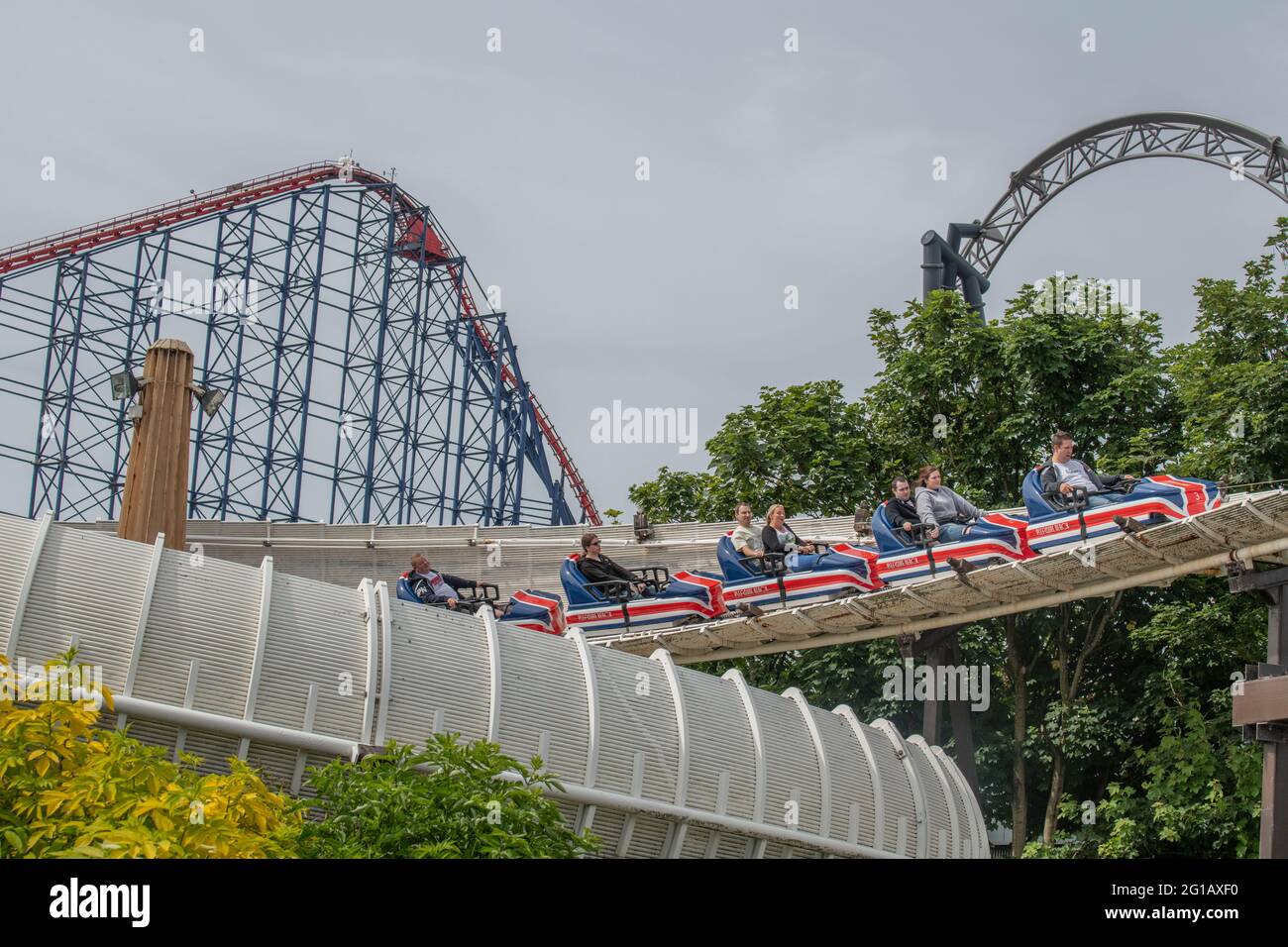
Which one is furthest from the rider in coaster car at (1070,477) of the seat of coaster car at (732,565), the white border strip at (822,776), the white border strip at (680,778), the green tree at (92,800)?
the green tree at (92,800)

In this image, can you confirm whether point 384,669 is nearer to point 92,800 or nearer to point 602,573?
point 92,800

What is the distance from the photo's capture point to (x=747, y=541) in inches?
780

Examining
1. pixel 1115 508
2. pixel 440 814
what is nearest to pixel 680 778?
pixel 440 814

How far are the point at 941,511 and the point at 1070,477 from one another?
5.75ft

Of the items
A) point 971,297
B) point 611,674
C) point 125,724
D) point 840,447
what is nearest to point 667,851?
point 611,674

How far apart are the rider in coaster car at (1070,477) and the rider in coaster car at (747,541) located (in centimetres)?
367

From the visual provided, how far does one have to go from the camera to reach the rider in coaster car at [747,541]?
19.5 metres

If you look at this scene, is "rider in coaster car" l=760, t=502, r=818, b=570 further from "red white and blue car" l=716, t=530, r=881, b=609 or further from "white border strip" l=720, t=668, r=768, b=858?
"white border strip" l=720, t=668, r=768, b=858

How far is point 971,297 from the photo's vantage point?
32531 mm

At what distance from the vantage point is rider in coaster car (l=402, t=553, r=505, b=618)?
18.7 m

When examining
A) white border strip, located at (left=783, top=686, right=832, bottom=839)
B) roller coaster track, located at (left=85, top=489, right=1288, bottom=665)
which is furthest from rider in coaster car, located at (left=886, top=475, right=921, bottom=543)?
white border strip, located at (left=783, top=686, right=832, bottom=839)

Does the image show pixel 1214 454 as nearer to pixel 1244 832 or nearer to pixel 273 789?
pixel 1244 832
